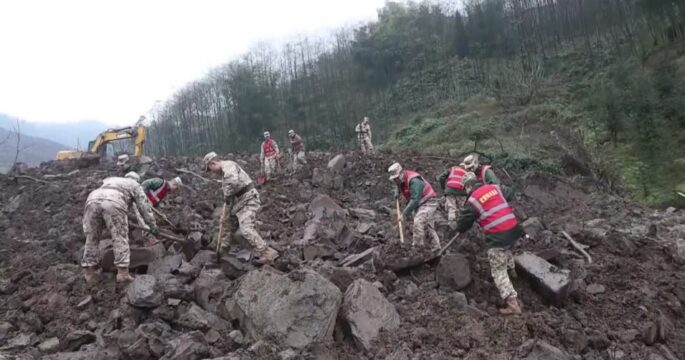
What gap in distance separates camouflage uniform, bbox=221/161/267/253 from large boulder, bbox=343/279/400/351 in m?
1.86

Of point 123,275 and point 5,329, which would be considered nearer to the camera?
point 5,329

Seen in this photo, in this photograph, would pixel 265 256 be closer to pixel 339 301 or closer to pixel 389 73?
pixel 339 301

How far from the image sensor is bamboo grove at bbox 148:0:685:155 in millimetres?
38031

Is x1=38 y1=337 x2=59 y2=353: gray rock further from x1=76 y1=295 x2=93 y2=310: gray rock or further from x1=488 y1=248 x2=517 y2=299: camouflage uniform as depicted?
x1=488 y1=248 x2=517 y2=299: camouflage uniform

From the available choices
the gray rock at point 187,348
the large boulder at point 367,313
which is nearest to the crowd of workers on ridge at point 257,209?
the large boulder at point 367,313

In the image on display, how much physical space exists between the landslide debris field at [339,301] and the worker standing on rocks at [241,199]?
30 centimetres

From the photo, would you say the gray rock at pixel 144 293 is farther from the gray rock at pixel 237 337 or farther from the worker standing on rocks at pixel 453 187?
the worker standing on rocks at pixel 453 187

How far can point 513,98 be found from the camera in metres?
27.4

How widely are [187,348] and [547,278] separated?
3875 mm

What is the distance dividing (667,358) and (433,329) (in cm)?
218

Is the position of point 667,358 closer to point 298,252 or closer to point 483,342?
point 483,342

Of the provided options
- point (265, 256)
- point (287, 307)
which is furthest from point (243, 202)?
point (287, 307)

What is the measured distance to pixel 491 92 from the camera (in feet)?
105

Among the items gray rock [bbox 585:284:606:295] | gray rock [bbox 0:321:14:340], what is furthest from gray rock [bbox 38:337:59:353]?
gray rock [bbox 585:284:606:295]
